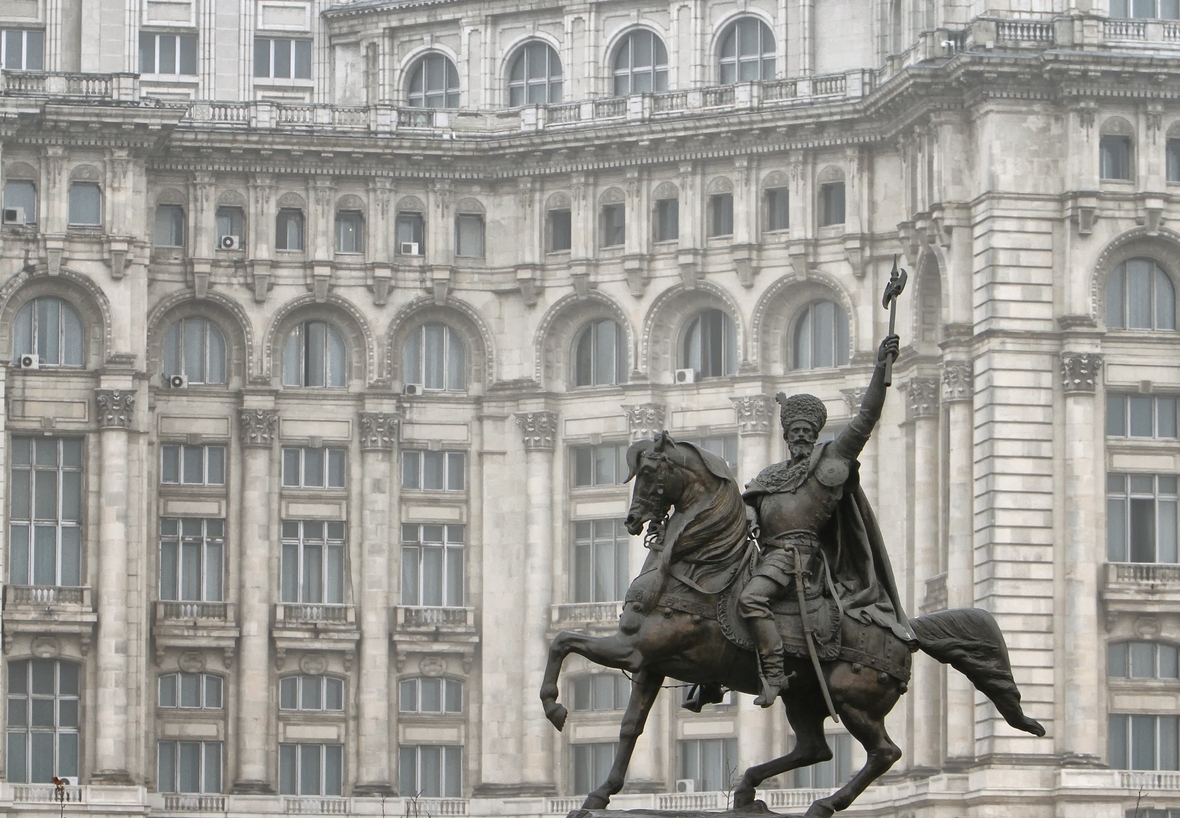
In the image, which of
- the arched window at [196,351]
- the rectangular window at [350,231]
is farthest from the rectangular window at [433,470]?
the rectangular window at [350,231]

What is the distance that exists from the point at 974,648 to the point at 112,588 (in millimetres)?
61662

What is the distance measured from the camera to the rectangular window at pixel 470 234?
338 feet

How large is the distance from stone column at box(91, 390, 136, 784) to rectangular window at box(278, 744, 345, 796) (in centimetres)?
580

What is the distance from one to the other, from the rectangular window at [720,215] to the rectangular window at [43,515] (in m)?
19.9

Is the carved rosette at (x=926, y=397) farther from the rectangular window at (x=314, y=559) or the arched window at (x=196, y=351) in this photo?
the arched window at (x=196, y=351)

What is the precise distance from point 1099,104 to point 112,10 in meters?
31.3

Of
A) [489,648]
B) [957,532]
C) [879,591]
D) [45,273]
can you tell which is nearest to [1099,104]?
[957,532]

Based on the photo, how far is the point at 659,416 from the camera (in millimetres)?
99938

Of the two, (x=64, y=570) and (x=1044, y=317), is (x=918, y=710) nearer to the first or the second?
(x=1044, y=317)

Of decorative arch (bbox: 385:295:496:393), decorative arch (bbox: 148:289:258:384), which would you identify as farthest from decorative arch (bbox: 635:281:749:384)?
decorative arch (bbox: 148:289:258:384)

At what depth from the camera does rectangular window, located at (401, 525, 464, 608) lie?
3984 inches

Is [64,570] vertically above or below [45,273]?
below

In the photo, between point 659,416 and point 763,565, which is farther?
point 659,416

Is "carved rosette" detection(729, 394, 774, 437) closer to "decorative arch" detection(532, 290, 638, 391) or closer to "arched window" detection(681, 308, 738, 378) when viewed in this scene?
"arched window" detection(681, 308, 738, 378)
